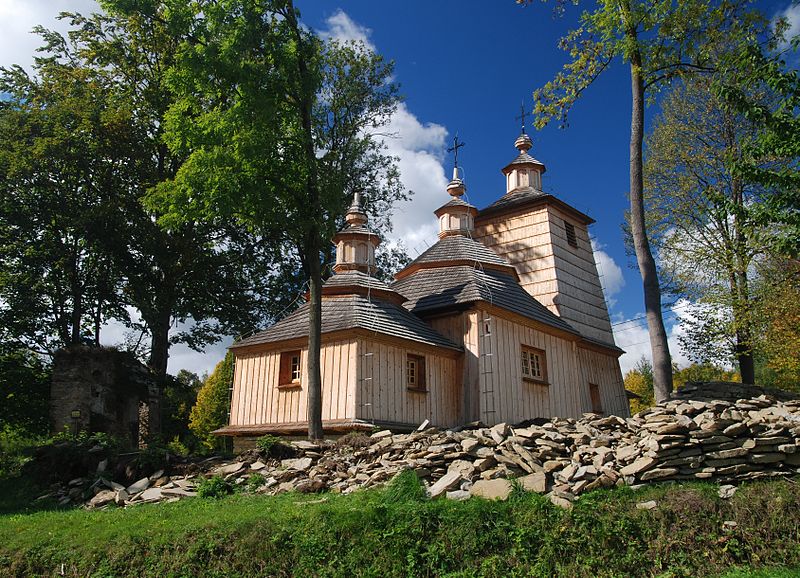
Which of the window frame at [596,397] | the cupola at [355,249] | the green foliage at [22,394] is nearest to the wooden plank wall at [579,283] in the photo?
the window frame at [596,397]

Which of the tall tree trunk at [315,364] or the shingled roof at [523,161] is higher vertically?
the shingled roof at [523,161]

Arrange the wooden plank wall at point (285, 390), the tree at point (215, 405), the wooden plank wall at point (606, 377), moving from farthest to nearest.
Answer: the tree at point (215, 405)
the wooden plank wall at point (606, 377)
the wooden plank wall at point (285, 390)

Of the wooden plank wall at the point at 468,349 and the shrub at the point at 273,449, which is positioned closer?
the shrub at the point at 273,449

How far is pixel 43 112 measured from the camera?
23.5 metres

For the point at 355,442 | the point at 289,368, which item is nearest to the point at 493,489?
the point at 355,442

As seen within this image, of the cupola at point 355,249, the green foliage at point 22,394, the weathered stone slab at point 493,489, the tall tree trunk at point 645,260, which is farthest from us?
the green foliage at point 22,394

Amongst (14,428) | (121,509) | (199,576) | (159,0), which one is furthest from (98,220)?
(199,576)

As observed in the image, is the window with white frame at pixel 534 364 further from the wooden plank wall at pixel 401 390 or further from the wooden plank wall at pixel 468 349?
the wooden plank wall at pixel 401 390

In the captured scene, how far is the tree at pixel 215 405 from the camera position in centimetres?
3353

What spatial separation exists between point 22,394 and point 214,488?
48.9 feet

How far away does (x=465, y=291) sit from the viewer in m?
18.3

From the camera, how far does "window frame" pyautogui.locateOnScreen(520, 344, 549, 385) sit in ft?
59.5

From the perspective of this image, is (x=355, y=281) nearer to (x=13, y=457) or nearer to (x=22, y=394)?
(x=13, y=457)

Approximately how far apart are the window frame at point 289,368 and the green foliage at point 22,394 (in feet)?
36.6
